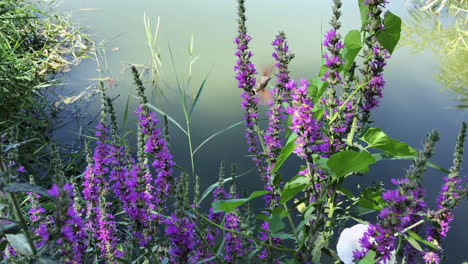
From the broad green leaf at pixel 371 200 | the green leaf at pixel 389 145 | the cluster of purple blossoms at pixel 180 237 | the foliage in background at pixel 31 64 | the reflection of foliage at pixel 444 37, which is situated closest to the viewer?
the cluster of purple blossoms at pixel 180 237

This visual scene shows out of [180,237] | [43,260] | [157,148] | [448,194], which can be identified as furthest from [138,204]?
[448,194]

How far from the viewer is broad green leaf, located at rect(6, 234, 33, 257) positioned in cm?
78

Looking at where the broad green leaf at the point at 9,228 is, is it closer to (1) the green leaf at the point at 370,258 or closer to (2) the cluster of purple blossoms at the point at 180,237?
(2) the cluster of purple blossoms at the point at 180,237

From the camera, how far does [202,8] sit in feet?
15.3

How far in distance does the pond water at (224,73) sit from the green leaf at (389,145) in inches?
54.7

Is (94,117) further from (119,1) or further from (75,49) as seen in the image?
(119,1)

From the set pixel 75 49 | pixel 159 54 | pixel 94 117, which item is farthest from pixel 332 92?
pixel 75 49

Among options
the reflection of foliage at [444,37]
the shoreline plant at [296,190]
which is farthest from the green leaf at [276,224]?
the reflection of foliage at [444,37]

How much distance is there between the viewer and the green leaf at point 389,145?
3.36ft

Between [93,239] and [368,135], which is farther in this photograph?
[93,239]

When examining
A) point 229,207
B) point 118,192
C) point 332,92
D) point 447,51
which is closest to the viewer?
point 229,207

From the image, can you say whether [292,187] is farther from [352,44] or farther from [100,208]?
[100,208]

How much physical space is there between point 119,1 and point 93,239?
436cm

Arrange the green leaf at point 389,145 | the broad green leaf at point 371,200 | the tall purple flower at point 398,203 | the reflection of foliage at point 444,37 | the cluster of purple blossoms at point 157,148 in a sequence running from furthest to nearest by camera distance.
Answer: the reflection of foliage at point 444,37, the cluster of purple blossoms at point 157,148, the broad green leaf at point 371,200, the green leaf at point 389,145, the tall purple flower at point 398,203
